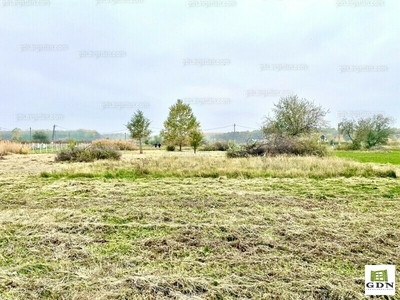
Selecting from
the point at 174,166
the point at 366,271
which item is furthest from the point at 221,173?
the point at 366,271

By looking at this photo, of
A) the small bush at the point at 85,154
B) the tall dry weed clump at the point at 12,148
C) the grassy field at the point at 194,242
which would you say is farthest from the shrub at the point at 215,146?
the grassy field at the point at 194,242

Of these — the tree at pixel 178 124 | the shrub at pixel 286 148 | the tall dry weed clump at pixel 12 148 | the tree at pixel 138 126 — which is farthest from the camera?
the tree at pixel 178 124

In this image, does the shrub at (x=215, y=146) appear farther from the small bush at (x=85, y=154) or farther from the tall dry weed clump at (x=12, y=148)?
the tall dry weed clump at (x=12, y=148)

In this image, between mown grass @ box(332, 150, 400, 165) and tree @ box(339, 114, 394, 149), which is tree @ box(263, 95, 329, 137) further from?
tree @ box(339, 114, 394, 149)

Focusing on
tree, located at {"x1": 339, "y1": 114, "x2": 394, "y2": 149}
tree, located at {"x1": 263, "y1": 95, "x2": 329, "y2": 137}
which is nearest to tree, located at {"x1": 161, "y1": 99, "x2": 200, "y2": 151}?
tree, located at {"x1": 263, "y1": 95, "x2": 329, "y2": 137}

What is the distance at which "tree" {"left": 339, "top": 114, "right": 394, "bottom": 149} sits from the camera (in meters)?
34.4

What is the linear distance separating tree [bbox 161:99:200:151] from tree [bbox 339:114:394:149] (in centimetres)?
2297

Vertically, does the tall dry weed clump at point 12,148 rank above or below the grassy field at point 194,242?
above

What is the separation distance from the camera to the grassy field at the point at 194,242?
220 centimetres

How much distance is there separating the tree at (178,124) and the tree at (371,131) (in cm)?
2297

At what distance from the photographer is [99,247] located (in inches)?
119

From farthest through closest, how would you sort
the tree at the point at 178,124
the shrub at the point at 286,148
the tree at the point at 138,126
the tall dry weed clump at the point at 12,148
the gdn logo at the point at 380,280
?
1. the tree at the point at 178,124
2. the tree at the point at 138,126
3. the tall dry weed clump at the point at 12,148
4. the shrub at the point at 286,148
5. the gdn logo at the point at 380,280

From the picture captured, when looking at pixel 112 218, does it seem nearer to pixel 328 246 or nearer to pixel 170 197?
pixel 170 197

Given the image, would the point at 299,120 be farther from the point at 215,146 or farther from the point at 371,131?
the point at 371,131
